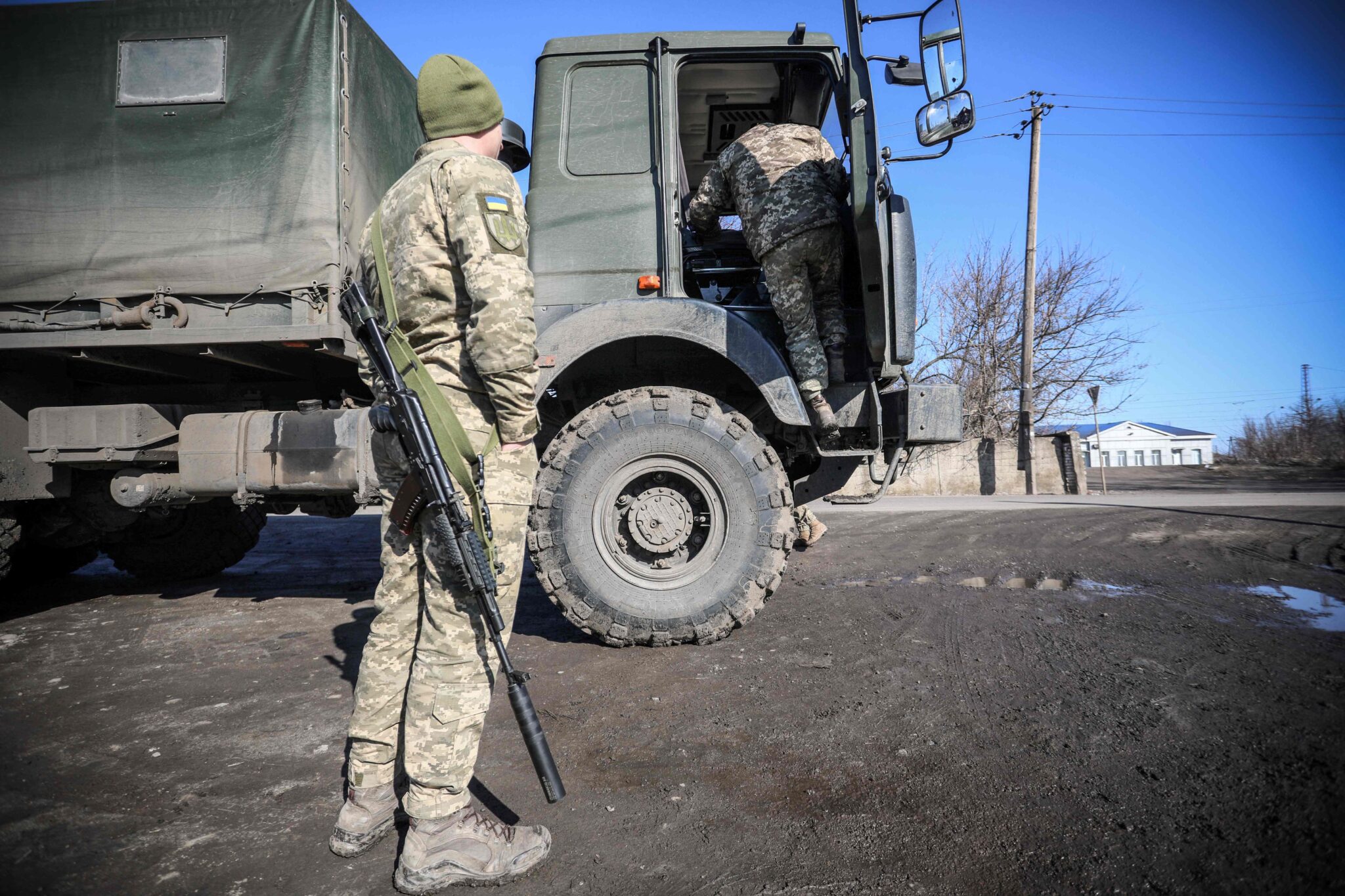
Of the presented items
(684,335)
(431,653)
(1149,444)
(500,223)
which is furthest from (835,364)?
(1149,444)

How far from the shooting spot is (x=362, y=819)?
5.58 feet

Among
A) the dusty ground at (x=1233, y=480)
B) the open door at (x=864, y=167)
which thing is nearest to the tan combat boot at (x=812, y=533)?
the open door at (x=864, y=167)

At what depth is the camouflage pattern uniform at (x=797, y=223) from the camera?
10.2ft

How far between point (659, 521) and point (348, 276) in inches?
80.6

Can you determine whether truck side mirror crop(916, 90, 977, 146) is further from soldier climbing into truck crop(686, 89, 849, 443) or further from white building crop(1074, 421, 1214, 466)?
white building crop(1074, 421, 1214, 466)

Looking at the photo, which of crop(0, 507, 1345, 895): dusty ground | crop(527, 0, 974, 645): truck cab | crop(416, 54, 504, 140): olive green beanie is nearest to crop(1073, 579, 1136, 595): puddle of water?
crop(0, 507, 1345, 895): dusty ground

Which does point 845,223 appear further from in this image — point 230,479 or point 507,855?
point 230,479

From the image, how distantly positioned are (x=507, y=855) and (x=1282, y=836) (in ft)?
6.04

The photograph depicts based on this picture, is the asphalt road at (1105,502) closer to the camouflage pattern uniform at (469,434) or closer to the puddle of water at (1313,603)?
the puddle of water at (1313,603)

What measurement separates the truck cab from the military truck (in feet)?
0.04

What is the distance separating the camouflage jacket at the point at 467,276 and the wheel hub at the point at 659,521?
4.52 ft

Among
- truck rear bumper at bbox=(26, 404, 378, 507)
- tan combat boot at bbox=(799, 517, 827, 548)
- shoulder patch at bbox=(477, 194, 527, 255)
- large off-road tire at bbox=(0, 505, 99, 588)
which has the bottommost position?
large off-road tire at bbox=(0, 505, 99, 588)

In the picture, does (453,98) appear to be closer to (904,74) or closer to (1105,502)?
(904,74)

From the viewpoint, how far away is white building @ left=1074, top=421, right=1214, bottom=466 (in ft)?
223
